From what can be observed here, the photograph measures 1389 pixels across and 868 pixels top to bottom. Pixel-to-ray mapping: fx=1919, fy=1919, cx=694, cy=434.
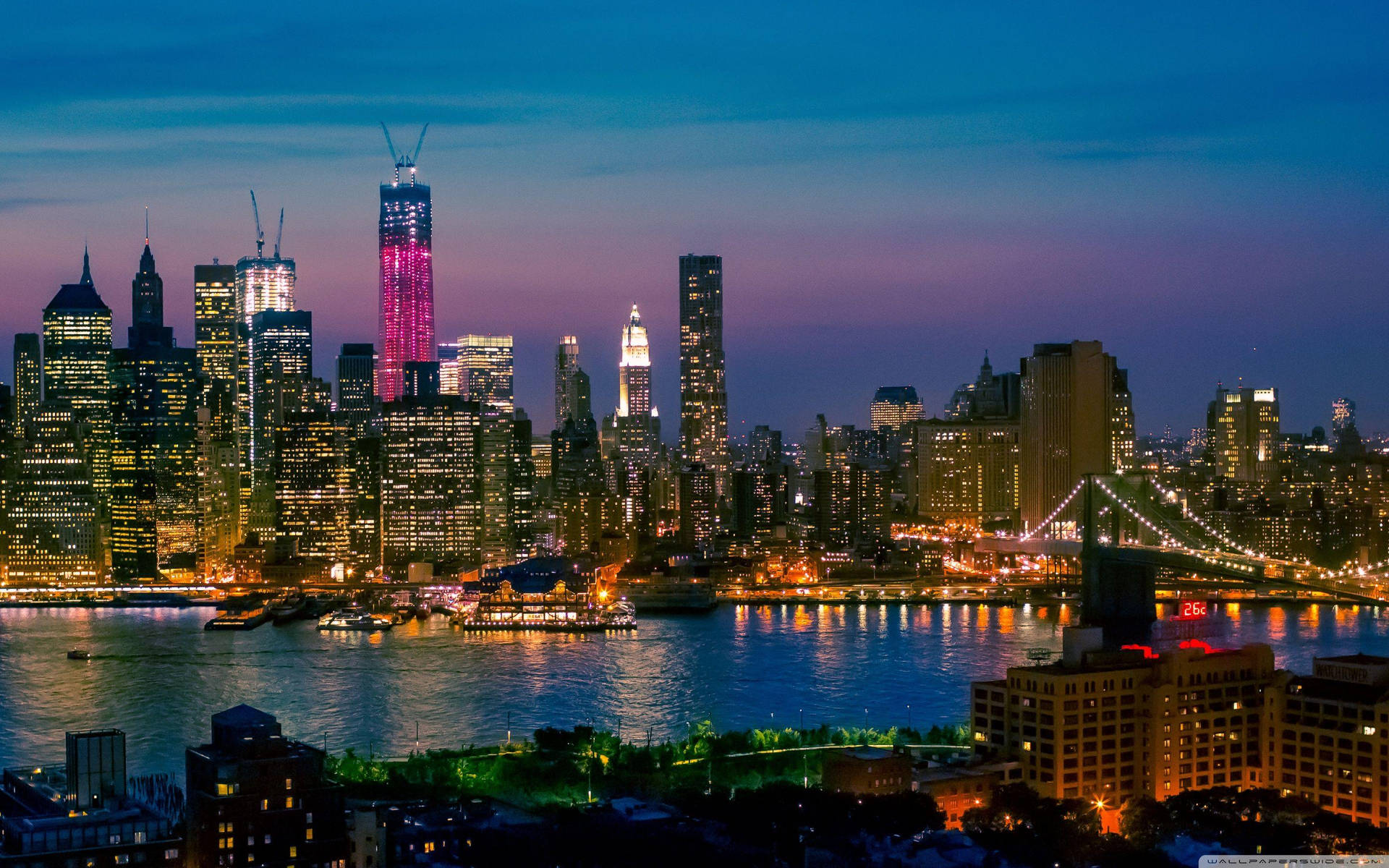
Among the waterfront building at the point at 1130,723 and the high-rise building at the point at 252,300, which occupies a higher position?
the high-rise building at the point at 252,300

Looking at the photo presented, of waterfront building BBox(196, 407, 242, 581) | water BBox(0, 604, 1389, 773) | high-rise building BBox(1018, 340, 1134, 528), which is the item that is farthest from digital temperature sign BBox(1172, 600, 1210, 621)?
waterfront building BBox(196, 407, 242, 581)

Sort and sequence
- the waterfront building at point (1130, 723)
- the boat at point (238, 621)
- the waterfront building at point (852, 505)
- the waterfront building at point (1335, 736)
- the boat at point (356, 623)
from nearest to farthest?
the waterfront building at point (1335, 736) → the waterfront building at point (1130, 723) → the boat at point (356, 623) → the boat at point (238, 621) → the waterfront building at point (852, 505)

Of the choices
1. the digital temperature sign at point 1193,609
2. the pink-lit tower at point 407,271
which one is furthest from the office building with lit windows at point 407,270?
the digital temperature sign at point 1193,609

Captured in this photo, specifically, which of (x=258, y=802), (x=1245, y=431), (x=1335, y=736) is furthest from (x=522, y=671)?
(x=1245, y=431)

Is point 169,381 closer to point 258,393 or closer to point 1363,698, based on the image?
point 258,393

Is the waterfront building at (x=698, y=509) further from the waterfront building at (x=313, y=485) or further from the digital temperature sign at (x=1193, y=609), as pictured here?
the digital temperature sign at (x=1193, y=609)

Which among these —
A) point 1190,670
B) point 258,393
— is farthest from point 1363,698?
point 258,393
